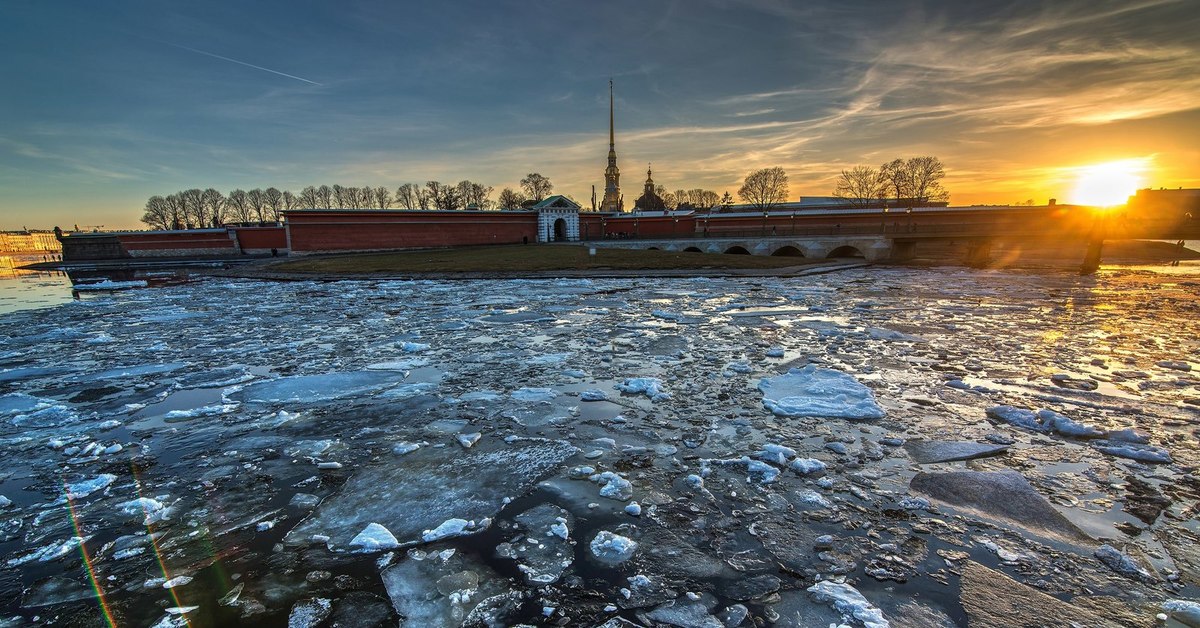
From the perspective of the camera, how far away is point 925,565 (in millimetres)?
2439

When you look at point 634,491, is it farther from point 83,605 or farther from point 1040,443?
point 1040,443

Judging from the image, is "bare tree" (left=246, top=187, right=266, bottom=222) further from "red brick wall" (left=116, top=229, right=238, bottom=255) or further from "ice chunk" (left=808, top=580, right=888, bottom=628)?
"ice chunk" (left=808, top=580, right=888, bottom=628)

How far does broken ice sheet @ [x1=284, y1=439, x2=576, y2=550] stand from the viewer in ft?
9.48

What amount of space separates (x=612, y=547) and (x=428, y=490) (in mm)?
1395

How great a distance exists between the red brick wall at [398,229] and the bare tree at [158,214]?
6562cm

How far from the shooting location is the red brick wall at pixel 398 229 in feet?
130

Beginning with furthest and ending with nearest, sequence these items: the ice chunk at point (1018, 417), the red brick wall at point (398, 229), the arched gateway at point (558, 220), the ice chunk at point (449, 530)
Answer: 1. the arched gateway at point (558, 220)
2. the red brick wall at point (398, 229)
3. the ice chunk at point (1018, 417)
4. the ice chunk at point (449, 530)

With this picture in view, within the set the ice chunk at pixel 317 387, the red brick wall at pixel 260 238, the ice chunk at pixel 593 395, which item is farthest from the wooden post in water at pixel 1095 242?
the red brick wall at pixel 260 238

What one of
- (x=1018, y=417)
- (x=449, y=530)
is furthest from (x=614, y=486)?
(x=1018, y=417)

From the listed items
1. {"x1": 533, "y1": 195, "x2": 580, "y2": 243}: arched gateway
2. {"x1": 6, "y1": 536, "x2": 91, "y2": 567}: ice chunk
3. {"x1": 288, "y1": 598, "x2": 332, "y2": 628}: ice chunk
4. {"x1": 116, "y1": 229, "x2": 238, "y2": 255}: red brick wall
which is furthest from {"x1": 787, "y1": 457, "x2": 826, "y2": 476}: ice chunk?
{"x1": 116, "y1": 229, "x2": 238, "y2": 255}: red brick wall

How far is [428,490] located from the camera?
10.9 feet

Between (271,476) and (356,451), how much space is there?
1.90ft

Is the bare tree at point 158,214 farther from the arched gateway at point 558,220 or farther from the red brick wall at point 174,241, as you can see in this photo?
the arched gateway at point 558,220

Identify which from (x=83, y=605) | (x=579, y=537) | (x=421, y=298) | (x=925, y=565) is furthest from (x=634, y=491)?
(x=421, y=298)
